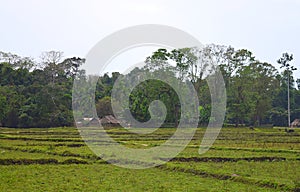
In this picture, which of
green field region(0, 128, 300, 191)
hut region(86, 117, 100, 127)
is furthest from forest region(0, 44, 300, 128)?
green field region(0, 128, 300, 191)

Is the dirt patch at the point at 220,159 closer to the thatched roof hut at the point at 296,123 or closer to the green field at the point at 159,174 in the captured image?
the green field at the point at 159,174

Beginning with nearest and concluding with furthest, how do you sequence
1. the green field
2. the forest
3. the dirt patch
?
the green field < the dirt patch < the forest

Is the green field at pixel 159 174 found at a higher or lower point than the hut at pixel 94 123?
lower

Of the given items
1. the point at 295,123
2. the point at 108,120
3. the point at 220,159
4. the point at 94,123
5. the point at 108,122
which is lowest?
the point at 220,159

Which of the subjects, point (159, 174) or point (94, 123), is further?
point (94, 123)

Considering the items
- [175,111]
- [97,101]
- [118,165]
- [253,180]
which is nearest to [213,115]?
[175,111]

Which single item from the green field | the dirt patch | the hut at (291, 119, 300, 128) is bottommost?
the green field

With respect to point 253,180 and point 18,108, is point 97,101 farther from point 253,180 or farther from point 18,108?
point 253,180

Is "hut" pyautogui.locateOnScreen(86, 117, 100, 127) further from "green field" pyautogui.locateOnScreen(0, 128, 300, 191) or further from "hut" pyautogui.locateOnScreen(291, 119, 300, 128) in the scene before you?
"green field" pyautogui.locateOnScreen(0, 128, 300, 191)

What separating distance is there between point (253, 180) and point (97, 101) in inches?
2423

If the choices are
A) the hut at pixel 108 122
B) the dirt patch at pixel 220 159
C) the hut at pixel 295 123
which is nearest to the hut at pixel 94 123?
the hut at pixel 108 122

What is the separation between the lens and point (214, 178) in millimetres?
16562

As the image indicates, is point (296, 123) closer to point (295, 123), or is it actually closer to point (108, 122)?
point (295, 123)

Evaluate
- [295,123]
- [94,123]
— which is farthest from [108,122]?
[295,123]
